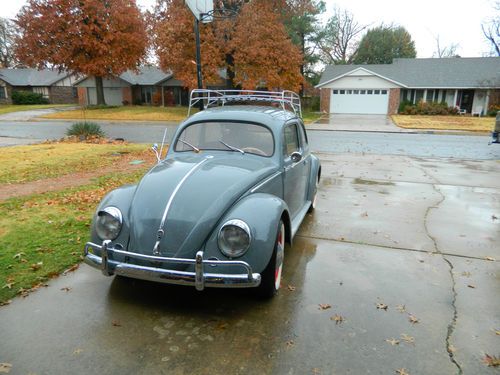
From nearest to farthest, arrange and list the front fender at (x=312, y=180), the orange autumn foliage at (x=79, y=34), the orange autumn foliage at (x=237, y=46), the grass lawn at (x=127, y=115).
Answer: the front fender at (x=312, y=180) → the orange autumn foliage at (x=237, y=46) → the grass lawn at (x=127, y=115) → the orange autumn foliage at (x=79, y=34)

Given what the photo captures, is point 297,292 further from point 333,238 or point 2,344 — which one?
point 2,344

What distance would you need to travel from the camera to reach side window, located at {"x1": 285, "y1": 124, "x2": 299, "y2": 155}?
4746 millimetres

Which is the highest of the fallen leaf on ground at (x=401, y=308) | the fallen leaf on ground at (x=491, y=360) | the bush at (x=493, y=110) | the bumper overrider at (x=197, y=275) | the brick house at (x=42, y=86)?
the brick house at (x=42, y=86)

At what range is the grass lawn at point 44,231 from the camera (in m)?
3.84

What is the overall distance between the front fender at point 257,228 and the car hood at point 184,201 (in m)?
0.09

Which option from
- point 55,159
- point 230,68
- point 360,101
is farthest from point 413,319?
point 360,101

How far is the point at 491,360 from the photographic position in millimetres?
2727

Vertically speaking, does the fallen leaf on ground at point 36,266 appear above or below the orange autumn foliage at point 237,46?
below

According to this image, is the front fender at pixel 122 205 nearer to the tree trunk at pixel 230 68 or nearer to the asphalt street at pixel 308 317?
the asphalt street at pixel 308 317

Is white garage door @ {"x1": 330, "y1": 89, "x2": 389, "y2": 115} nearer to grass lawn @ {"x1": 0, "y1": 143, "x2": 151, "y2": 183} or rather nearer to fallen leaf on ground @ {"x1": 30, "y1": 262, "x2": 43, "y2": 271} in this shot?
grass lawn @ {"x1": 0, "y1": 143, "x2": 151, "y2": 183}

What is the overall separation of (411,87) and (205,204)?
128ft

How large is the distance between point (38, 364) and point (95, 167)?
25.6ft

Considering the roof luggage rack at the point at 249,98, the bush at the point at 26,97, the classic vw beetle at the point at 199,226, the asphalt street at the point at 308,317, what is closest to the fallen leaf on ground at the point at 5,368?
the asphalt street at the point at 308,317

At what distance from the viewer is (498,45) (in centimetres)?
4419
